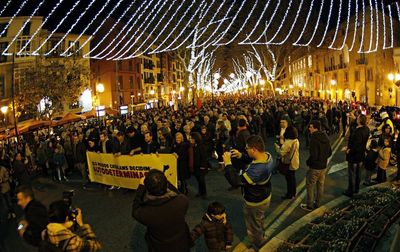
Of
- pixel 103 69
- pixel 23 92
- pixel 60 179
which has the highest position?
pixel 103 69

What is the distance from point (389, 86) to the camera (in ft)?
120

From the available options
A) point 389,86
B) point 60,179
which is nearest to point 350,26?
point 389,86

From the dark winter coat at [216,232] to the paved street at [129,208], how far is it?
1.41 metres

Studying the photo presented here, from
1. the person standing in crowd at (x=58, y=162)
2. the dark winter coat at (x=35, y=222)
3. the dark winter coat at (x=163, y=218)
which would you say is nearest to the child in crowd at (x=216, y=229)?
the dark winter coat at (x=163, y=218)

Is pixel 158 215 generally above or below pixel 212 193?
→ above

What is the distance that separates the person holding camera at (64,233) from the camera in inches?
136

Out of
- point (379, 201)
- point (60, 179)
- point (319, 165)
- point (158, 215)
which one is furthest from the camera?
point (60, 179)

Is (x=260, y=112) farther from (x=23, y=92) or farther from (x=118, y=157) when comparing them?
(x=23, y=92)

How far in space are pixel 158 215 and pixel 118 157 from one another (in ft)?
19.9

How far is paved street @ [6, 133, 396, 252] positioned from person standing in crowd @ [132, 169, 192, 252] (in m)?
2.36

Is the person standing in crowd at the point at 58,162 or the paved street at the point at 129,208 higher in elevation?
the person standing in crowd at the point at 58,162

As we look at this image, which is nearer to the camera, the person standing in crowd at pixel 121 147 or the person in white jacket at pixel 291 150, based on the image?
the person in white jacket at pixel 291 150

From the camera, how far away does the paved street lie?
21.7 ft

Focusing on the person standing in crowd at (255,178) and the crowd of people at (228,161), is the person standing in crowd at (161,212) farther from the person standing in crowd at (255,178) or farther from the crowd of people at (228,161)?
the person standing in crowd at (255,178)
